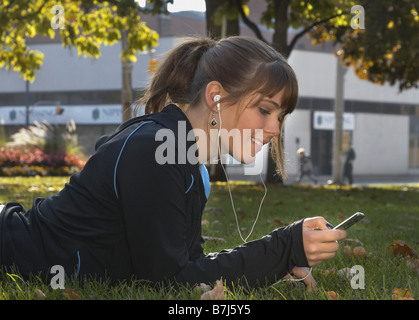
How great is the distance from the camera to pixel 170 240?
2203 millimetres

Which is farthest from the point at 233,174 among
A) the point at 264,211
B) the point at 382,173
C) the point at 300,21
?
the point at 264,211

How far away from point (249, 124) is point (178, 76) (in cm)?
42

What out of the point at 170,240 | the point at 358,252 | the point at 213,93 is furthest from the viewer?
the point at 358,252

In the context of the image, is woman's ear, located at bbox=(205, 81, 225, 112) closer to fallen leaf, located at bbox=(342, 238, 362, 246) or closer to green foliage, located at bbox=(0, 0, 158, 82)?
fallen leaf, located at bbox=(342, 238, 362, 246)

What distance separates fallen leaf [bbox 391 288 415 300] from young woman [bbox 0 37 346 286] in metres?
0.34

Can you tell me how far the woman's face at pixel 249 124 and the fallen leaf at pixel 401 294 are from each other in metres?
0.84

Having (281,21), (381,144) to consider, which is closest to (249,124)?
(281,21)

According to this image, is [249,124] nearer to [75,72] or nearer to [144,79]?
[144,79]

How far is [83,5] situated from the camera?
13.9 m

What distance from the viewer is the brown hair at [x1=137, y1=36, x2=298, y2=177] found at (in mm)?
2430

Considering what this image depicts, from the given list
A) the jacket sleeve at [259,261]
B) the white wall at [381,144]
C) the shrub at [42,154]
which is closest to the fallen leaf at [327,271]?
the jacket sleeve at [259,261]

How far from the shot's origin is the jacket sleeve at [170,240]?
218cm
